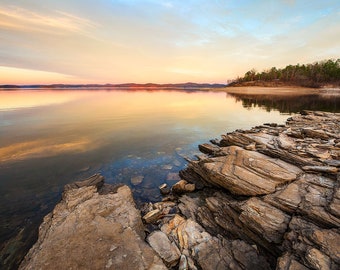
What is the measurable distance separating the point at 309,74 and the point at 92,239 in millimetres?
185073

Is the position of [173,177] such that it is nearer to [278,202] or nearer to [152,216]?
[152,216]

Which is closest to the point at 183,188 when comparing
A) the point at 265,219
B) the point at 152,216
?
the point at 152,216

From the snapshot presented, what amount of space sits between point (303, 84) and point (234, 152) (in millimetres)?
167048

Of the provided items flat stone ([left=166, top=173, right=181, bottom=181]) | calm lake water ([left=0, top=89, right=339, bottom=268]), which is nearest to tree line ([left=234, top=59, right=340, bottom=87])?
calm lake water ([left=0, top=89, right=339, bottom=268])

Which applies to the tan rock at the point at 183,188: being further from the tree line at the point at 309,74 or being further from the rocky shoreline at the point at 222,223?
the tree line at the point at 309,74

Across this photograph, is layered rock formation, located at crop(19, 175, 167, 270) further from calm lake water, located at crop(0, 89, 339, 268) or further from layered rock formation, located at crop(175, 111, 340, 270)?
layered rock formation, located at crop(175, 111, 340, 270)

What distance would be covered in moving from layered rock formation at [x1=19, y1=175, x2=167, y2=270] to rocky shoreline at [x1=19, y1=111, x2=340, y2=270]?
3cm

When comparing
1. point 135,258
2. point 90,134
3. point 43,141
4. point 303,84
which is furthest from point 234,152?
point 303,84

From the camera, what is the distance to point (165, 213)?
9188 millimetres

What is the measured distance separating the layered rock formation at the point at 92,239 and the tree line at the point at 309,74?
Result: 559 feet

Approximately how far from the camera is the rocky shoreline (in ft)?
18.1

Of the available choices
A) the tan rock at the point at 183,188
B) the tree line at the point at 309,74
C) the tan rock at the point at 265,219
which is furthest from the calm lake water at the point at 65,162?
the tree line at the point at 309,74

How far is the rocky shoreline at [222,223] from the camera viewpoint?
550 centimetres

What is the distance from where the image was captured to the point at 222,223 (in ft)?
25.9
